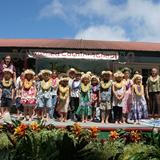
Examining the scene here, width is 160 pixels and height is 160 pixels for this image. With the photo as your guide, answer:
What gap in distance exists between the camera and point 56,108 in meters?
12.2

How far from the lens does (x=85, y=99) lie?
12.0 meters

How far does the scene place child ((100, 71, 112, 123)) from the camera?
38.7 ft

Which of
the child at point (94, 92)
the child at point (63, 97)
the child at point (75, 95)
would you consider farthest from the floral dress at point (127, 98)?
the child at point (63, 97)

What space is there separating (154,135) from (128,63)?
10.4m

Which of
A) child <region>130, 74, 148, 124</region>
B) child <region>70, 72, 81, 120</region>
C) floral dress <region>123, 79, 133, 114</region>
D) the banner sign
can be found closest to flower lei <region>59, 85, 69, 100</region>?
child <region>70, 72, 81, 120</region>

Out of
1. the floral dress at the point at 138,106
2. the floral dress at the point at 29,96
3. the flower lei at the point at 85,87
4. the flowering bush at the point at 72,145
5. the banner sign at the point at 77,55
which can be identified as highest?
the banner sign at the point at 77,55

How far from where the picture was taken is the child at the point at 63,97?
11953mm

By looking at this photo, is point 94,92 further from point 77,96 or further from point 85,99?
point 77,96

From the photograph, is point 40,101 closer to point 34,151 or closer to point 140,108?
point 140,108

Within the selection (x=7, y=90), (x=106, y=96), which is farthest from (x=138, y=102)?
(x=7, y=90)

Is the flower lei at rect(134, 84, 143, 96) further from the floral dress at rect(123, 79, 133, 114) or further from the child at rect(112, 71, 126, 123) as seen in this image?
the child at rect(112, 71, 126, 123)

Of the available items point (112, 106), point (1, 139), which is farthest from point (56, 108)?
point (1, 139)

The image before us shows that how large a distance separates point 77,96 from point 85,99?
0.26 metres

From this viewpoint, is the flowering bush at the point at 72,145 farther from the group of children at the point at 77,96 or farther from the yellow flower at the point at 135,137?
the group of children at the point at 77,96
